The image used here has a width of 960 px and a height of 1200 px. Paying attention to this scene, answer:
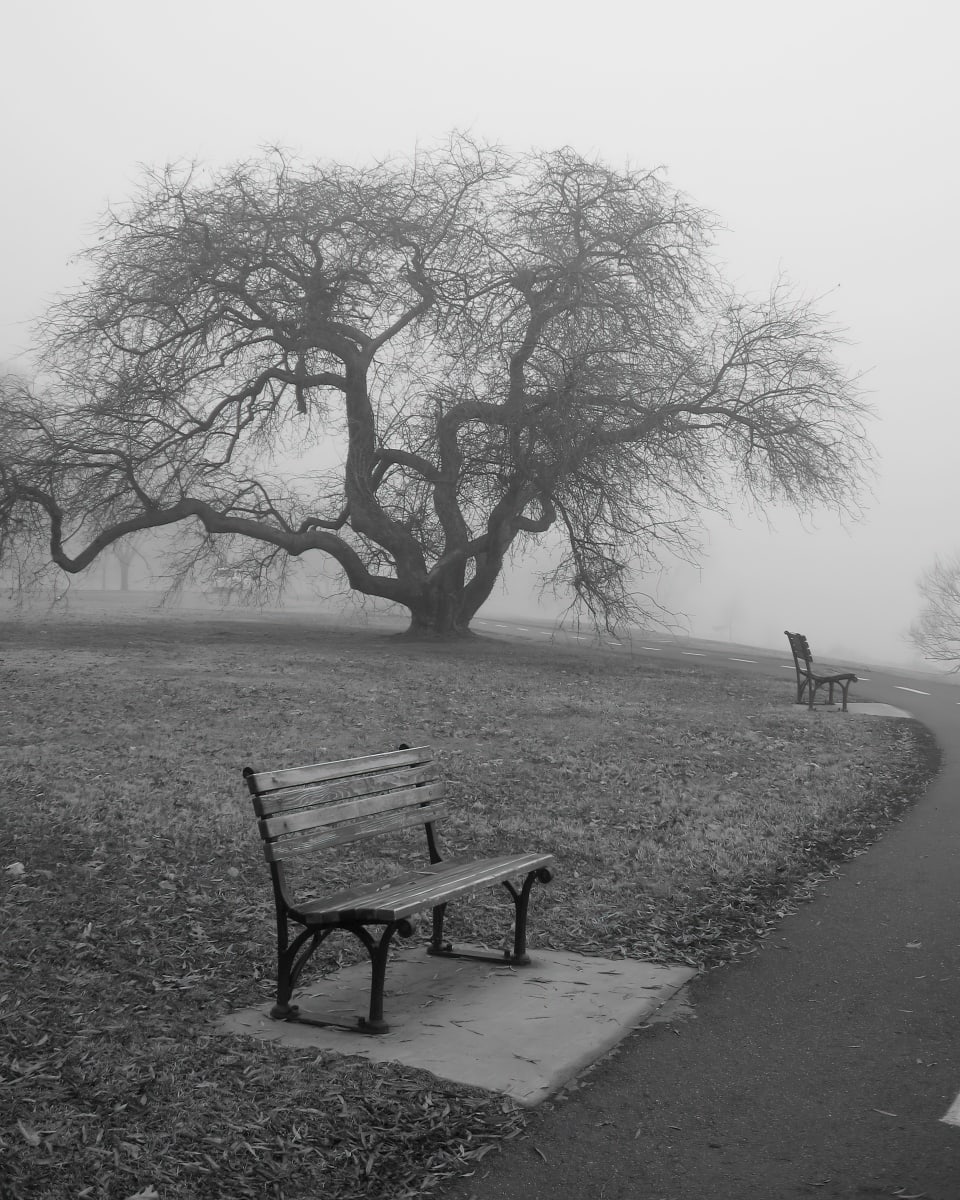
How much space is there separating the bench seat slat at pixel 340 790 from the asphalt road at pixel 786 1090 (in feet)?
5.13

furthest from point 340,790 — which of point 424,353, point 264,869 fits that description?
point 424,353

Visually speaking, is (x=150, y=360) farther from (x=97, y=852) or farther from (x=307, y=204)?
(x=97, y=852)

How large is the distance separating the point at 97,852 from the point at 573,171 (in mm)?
19950

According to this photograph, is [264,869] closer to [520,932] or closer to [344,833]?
[344,833]

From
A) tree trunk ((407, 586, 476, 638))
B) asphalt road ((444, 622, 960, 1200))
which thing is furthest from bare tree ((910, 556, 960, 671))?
asphalt road ((444, 622, 960, 1200))

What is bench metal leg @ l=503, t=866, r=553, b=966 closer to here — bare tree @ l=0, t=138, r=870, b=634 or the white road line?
the white road line

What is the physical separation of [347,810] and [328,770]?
21 centimetres

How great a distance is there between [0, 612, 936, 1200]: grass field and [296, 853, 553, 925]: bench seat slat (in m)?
0.50

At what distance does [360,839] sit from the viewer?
5180 mm

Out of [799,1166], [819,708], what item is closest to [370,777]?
[799,1166]

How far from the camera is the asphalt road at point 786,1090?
3.33 m

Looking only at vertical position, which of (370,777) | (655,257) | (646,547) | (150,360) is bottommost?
(370,777)

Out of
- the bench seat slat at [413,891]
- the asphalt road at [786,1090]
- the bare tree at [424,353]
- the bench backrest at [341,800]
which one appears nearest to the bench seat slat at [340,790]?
the bench backrest at [341,800]

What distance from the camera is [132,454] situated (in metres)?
23.0
